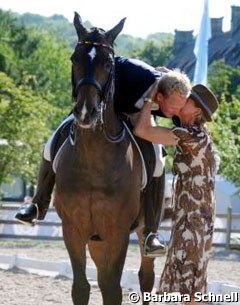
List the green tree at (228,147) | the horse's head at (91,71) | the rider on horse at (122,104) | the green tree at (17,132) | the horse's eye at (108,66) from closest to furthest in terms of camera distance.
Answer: the horse's head at (91,71), the horse's eye at (108,66), the rider on horse at (122,104), the green tree at (228,147), the green tree at (17,132)

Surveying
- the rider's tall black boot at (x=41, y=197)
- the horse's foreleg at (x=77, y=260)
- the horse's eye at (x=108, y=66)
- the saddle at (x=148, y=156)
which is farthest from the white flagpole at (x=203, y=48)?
the horse's eye at (x=108, y=66)

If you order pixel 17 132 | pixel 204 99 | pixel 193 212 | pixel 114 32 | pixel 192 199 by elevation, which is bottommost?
pixel 17 132

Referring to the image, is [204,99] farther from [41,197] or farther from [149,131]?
[41,197]

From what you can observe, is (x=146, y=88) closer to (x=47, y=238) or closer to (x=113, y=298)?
(x=113, y=298)

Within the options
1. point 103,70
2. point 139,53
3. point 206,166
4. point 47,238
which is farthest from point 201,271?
point 139,53

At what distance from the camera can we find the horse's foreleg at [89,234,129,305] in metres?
7.98

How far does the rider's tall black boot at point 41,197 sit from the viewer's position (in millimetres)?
8867

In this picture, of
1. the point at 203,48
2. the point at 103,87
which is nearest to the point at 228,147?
the point at 203,48

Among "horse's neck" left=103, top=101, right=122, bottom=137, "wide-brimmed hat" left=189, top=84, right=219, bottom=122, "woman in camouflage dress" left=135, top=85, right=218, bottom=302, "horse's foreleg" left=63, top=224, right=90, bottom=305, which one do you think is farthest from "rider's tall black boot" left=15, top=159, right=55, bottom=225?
"wide-brimmed hat" left=189, top=84, right=219, bottom=122

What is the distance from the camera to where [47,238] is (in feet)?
80.4

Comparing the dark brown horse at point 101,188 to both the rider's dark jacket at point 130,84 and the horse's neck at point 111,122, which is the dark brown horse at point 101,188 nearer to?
the horse's neck at point 111,122

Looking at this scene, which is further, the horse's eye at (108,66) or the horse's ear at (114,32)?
the horse's ear at (114,32)

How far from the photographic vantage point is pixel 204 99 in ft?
24.8

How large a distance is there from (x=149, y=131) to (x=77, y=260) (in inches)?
53.1
